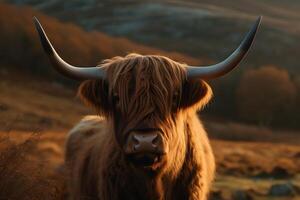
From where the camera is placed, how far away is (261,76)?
65875mm

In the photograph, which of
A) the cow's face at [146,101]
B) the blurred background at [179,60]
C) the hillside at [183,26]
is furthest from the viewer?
the hillside at [183,26]

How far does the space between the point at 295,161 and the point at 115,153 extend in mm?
16099

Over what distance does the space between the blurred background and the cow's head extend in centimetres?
71

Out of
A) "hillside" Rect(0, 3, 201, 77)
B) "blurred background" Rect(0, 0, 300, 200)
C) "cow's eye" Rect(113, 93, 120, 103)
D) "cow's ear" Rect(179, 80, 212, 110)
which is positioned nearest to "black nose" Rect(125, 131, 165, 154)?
"cow's eye" Rect(113, 93, 120, 103)

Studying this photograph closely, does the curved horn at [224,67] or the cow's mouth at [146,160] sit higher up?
the curved horn at [224,67]

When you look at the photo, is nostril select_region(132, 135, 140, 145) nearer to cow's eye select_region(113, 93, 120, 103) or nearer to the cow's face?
the cow's face

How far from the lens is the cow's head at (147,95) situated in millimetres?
5992

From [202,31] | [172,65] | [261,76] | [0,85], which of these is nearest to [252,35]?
[172,65]

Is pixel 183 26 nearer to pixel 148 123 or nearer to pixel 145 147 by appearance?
pixel 148 123

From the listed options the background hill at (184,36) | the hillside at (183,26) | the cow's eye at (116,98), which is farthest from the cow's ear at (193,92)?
the hillside at (183,26)

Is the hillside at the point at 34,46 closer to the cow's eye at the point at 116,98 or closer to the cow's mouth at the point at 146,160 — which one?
the cow's eye at the point at 116,98

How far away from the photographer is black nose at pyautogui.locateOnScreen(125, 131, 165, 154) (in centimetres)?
579

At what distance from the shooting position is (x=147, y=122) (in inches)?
→ 239

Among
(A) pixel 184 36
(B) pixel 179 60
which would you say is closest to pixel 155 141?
(B) pixel 179 60
